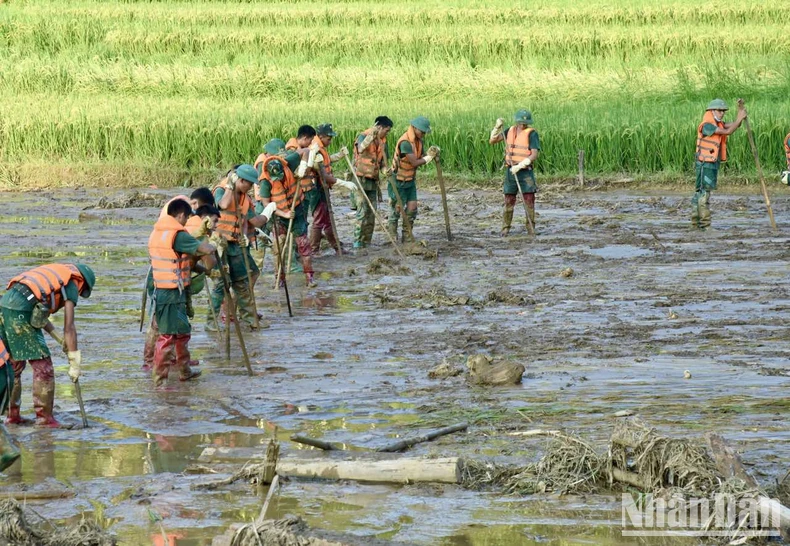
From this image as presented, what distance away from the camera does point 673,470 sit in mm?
6535

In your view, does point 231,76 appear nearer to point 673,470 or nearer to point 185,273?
point 185,273

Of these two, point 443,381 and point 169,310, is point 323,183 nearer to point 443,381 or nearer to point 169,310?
point 169,310

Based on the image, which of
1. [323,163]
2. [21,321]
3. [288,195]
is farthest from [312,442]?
[323,163]

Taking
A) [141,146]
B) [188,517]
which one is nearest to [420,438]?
[188,517]

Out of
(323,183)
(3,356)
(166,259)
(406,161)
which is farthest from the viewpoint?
(406,161)

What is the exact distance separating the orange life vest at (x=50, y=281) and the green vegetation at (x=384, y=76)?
13.9 metres

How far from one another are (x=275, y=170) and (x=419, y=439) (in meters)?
5.98

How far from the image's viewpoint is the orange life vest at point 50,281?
806 cm

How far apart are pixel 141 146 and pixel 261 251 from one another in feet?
26.2

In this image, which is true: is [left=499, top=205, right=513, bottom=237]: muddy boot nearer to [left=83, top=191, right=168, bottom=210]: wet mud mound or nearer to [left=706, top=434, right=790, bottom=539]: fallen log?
[left=83, top=191, right=168, bottom=210]: wet mud mound

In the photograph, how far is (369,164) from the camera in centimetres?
1559

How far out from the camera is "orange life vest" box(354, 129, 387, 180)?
15547 millimetres

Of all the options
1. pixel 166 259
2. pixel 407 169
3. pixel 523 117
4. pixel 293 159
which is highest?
pixel 523 117

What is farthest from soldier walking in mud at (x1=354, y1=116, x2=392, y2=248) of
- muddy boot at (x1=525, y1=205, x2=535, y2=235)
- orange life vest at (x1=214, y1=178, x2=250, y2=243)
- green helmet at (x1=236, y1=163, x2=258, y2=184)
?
green helmet at (x1=236, y1=163, x2=258, y2=184)
